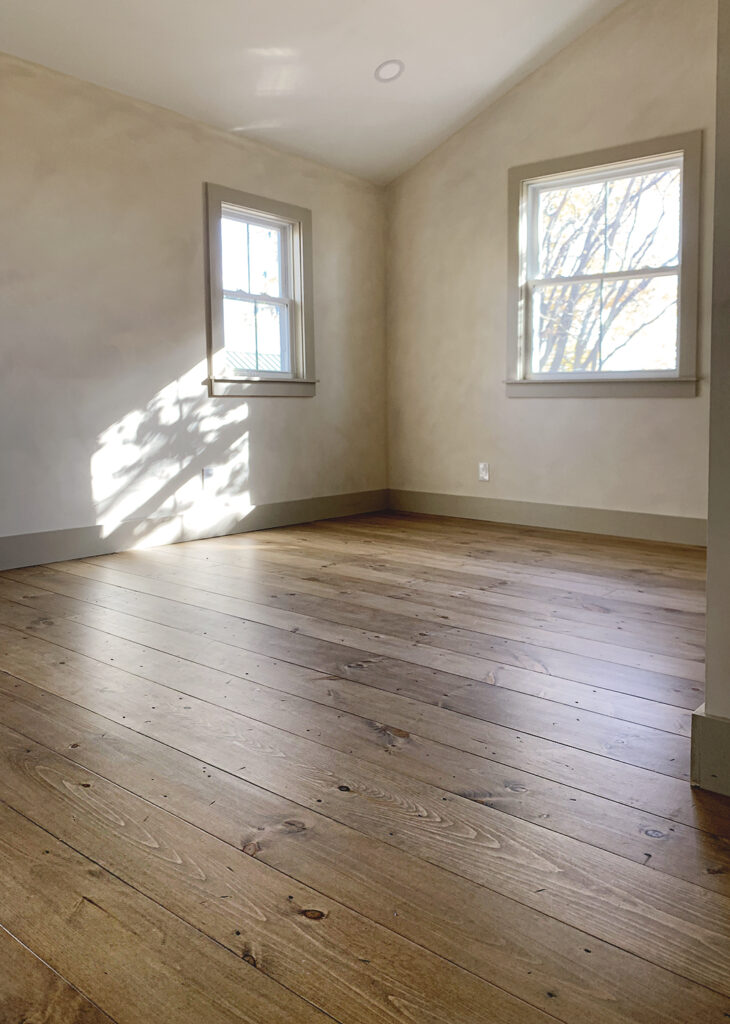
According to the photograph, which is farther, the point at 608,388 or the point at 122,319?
the point at 608,388

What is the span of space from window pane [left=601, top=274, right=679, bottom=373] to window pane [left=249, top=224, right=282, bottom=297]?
2.27 meters

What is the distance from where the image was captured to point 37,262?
4.15 metres

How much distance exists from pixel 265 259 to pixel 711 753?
4.67m

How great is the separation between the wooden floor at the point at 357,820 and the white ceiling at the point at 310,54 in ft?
9.68

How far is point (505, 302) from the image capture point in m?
5.53

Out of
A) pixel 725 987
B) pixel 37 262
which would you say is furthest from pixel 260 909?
pixel 37 262

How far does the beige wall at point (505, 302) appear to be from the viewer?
4.70 m

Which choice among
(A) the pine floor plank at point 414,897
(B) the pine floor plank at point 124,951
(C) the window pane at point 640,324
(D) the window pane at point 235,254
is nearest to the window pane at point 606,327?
(C) the window pane at point 640,324

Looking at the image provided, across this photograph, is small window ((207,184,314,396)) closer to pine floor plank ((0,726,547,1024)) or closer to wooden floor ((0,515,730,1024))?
wooden floor ((0,515,730,1024))

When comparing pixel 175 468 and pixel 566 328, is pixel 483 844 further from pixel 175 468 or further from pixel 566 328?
pixel 566 328

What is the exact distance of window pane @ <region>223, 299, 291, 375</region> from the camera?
207 inches

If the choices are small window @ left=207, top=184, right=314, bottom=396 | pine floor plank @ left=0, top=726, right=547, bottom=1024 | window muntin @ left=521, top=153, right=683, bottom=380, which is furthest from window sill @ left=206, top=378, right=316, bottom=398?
pine floor plank @ left=0, top=726, right=547, bottom=1024

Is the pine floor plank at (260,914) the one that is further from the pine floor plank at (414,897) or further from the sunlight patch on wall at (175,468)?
the sunlight patch on wall at (175,468)

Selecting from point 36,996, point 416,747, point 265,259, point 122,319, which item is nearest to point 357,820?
point 416,747
